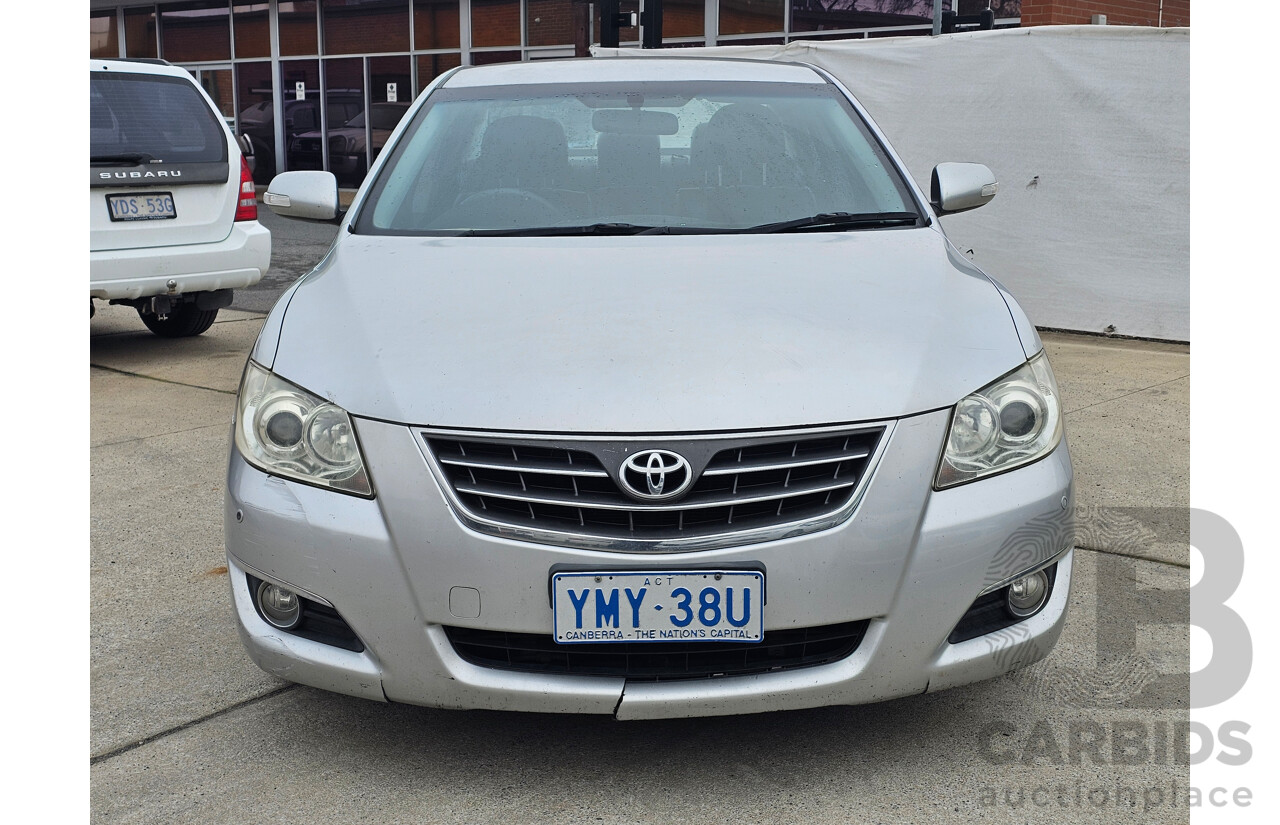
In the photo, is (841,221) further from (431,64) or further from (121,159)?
(431,64)

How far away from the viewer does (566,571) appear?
2318 millimetres

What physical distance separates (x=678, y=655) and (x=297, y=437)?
2.98ft

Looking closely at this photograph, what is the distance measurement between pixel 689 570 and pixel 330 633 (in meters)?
0.79

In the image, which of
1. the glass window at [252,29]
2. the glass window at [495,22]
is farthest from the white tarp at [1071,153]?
the glass window at [252,29]

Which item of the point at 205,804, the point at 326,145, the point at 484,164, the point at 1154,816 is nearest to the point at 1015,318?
the point at 1154,816

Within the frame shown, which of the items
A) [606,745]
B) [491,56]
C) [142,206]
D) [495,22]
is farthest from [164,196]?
[491,56]

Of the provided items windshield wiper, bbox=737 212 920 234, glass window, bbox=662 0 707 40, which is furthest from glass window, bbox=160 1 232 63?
windshield wiper, bbox=737 212 920 234

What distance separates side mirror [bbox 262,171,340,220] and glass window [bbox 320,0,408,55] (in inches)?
704

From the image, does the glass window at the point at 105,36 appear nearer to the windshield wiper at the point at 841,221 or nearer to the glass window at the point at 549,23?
the glass window at the point at 549,23

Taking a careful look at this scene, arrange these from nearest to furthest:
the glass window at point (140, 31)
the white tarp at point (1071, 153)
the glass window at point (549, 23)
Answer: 1. the white tarp at point (1071, 153)
2. the glass window at point (549, 23)
3. the glass window at point (140, 31)

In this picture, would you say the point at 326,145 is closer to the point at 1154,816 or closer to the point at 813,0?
the point at 813,0

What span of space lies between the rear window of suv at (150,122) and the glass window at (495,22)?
1265 cm

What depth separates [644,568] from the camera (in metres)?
2.31

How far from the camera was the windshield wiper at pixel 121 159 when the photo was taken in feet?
23.0
